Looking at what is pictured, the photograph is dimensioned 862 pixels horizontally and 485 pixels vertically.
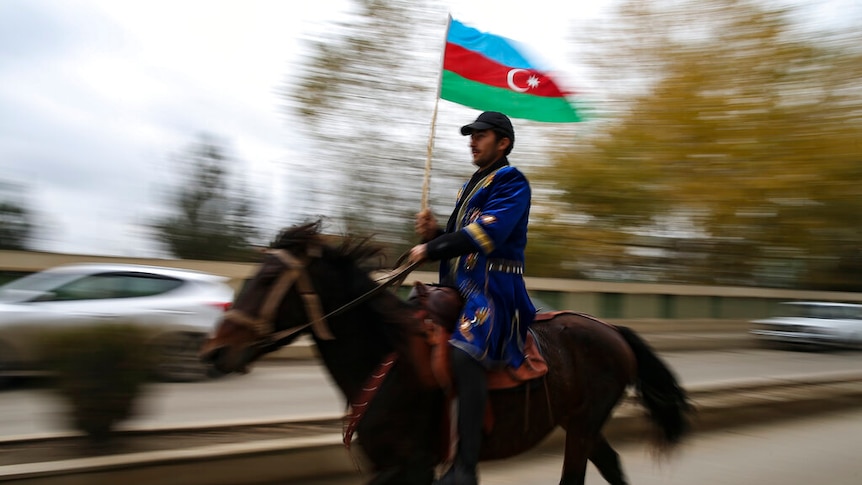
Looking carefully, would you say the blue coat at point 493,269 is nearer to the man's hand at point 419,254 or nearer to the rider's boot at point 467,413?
the rider's boot at point 467,413

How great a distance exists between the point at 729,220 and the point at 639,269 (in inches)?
275

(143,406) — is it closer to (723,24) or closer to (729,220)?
(729,220)

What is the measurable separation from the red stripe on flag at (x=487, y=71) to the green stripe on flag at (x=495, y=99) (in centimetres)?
4

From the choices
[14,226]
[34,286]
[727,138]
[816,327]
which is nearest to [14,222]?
[14,226]

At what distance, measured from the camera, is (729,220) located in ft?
61.7

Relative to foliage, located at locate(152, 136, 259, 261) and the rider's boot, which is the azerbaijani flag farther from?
foliage, located at locate(152, 136, 259, 261)

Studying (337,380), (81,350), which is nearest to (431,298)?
(337,380)

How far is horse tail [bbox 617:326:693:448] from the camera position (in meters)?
5.13

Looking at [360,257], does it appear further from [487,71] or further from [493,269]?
[487,71]

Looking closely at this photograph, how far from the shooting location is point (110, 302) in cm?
1065

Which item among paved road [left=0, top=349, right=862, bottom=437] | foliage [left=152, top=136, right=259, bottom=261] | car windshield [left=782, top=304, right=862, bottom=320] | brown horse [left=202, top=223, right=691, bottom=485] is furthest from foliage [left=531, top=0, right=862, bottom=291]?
brown horse [left=202, top=223, right=691, bottom=485]

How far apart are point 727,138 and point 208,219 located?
13.4 m

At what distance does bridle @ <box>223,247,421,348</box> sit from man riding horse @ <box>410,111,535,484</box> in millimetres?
333

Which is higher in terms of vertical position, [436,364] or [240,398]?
[436,364]
